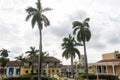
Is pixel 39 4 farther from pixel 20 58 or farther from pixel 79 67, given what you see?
pixel 79 67

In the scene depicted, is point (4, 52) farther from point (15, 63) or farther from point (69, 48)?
point (69, 48)

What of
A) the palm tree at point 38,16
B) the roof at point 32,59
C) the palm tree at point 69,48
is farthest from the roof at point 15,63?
the palm tree at point 38,16

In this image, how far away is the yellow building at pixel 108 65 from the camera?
1892 inches

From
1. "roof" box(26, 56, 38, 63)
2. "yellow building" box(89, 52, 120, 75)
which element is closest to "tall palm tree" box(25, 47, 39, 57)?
"roof" box(26, 56, 38, 63)

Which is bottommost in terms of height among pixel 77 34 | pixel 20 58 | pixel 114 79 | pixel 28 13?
pixel 114 79

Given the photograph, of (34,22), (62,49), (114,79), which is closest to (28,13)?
(34,22)

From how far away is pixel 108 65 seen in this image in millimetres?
51719

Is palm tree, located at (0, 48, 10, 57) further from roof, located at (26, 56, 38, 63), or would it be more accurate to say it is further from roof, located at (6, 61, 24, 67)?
roof, located at (26, 56, 38, 63)

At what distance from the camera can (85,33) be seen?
46344 millimetres

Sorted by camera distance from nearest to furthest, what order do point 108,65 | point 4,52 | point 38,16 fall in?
point 38,16 → point 108,65 → point 4,52

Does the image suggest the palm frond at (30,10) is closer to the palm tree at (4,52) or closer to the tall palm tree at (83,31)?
the tall palm tree at (83,31)

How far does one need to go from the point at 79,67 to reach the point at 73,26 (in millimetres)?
50227

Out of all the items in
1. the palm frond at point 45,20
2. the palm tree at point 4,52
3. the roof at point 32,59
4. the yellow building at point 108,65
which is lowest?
the yellow building at point 108,65

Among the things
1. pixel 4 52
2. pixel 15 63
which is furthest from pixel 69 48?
pixel 4 52
